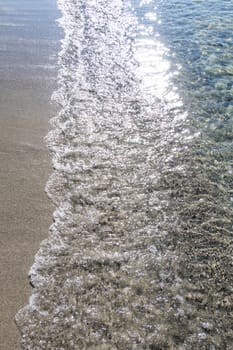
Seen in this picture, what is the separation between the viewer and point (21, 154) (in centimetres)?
548

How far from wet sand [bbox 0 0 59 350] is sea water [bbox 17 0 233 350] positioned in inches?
6.1

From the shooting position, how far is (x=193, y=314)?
Result: 3.57 meters

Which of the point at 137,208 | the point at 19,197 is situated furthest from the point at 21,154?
the point at 137,208

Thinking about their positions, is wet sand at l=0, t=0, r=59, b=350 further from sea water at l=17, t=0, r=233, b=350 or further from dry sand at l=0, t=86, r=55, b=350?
sea water at l=17, t=0, r=233, b=350

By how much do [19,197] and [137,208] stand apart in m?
1.63

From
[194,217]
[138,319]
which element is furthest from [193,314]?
[194,217]

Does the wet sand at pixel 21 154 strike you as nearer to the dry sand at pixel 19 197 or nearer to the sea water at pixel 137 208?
the dry sand at pixel 19 197

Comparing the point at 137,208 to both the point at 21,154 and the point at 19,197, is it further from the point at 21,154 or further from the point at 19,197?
the point at 21,154

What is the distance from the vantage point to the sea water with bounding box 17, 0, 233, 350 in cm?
345

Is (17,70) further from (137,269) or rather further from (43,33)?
(137,269)

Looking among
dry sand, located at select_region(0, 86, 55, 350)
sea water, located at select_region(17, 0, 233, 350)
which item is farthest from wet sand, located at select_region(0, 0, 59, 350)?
sea water, located at select_region(17, 0, 233, 350)

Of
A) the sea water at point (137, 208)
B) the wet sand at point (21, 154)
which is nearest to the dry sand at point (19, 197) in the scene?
the wet sand at point (21, 154)

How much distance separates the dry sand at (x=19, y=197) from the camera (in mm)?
3615

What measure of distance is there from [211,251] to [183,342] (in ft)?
4.09
